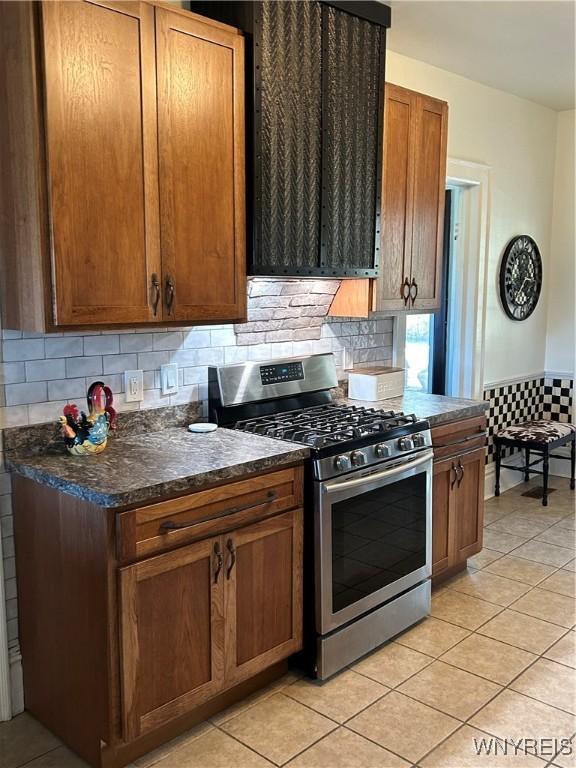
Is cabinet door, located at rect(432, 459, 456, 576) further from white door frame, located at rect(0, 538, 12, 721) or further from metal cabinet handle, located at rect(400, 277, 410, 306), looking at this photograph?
white door frame, located at rect(0, 538, 12, 721)

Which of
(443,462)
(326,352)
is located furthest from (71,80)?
(443,462)

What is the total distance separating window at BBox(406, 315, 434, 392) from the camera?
478 cm

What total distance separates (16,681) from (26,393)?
1.04 metres

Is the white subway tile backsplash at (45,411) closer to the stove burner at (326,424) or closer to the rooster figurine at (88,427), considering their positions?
the rooster figurine at (88,427)

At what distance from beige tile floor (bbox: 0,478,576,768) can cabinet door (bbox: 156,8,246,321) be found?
4.82ft

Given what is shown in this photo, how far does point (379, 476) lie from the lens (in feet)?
9.23

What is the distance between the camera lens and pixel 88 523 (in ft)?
6.82

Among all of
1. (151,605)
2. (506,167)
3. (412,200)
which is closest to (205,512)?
(151,605)

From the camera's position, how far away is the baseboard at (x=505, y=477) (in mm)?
5066

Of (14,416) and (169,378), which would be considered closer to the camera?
(14,416)

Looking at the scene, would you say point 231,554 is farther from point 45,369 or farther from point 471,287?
point 471,287

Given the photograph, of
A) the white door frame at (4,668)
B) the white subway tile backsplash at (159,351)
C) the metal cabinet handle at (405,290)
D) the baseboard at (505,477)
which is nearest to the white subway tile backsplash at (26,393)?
the white subway tile backsplash at (159,351)

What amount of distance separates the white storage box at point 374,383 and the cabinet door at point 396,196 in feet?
1.16

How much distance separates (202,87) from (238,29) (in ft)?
1.06
